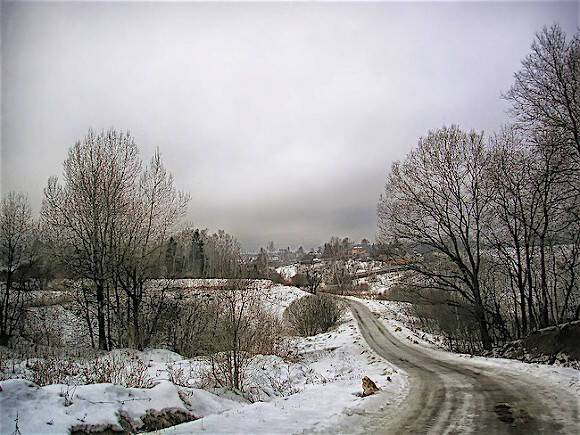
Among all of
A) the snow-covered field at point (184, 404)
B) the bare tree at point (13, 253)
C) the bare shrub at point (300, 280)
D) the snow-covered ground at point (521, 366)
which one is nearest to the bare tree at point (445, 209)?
the snow-covered ground at point (521, 366)

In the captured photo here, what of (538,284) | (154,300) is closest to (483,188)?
(538,284)

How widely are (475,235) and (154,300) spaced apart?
756 inches

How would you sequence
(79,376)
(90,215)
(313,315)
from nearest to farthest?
(79,376) < (90,215) < (313,315)

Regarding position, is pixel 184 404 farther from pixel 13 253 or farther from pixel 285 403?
pixel 13 253

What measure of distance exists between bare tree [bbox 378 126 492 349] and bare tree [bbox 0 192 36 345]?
2213 centimetres

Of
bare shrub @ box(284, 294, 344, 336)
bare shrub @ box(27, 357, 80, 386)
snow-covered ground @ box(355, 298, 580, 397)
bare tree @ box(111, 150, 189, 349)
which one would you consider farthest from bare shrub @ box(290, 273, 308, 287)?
bare shrub @ box(27, 357, 80, 386)

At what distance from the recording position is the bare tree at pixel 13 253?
21766 mm

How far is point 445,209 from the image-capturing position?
2056 centimetres

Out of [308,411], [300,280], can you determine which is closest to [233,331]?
[308,411]

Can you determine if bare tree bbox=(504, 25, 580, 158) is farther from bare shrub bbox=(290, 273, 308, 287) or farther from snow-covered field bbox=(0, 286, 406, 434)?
bare shrub bbox=(290, 273, 308, 287)

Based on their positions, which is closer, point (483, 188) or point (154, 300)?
point (483, 188)

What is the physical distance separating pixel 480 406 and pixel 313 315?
27616 millimetres

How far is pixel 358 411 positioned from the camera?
807cm

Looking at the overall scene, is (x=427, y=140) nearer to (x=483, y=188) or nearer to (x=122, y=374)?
(x=483, y=188)
